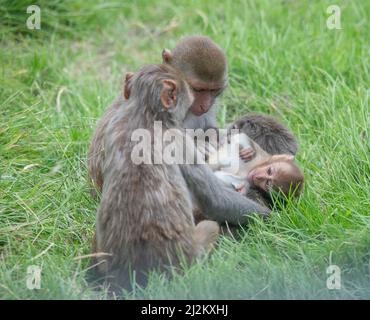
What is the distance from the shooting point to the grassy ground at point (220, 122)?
6281 mm

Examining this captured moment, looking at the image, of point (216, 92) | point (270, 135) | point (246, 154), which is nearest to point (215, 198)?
point (246, 154)

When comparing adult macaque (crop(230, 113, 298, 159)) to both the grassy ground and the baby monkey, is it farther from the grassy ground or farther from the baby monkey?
the grassy ground

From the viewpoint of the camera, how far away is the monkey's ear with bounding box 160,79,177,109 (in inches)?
251

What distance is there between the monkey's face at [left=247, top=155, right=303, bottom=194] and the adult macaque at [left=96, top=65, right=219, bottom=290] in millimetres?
1017

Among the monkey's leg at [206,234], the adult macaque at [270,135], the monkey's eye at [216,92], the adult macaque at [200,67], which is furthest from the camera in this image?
the adult macaque at [270,135]

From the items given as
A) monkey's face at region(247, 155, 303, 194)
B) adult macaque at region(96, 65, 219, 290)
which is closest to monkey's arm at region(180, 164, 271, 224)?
adult macaque at region(96, 65, 219, 290)

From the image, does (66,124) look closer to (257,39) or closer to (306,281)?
(257,39)

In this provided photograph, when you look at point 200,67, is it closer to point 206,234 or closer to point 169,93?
point 169,93

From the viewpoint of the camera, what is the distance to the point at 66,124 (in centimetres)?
889

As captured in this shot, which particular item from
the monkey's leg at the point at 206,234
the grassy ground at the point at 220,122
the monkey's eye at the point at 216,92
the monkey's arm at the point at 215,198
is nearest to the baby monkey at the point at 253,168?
the grassy ground at the point at 220,122

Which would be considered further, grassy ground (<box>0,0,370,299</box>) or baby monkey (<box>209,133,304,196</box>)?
baby monkey (<box>209,133,304,196</box>)

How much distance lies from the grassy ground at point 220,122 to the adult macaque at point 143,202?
182mm

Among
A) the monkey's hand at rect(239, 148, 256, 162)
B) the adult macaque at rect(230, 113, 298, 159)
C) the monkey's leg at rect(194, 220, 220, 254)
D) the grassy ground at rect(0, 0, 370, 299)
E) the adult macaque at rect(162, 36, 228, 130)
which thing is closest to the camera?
the grassy ground at rect(0, 0, 370, 299)

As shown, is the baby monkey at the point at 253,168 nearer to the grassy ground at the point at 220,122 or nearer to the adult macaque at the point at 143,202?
the grassy ground at the point at 220,122
